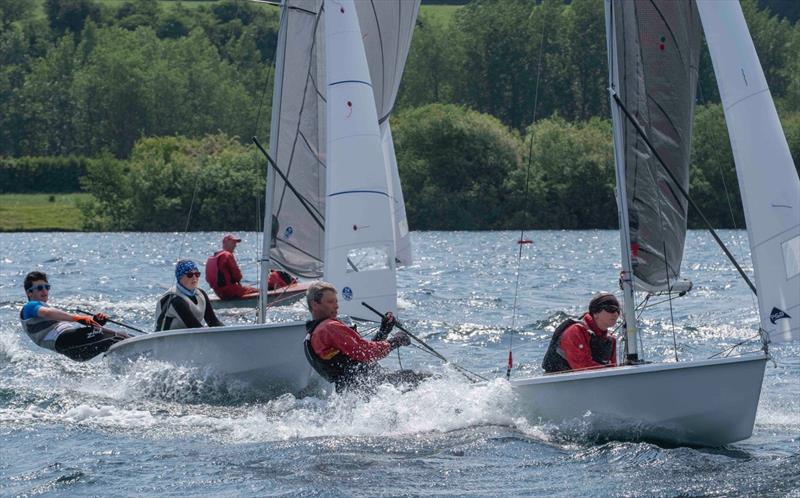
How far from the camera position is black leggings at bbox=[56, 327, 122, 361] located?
13.7 m

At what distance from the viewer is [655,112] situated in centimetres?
1139

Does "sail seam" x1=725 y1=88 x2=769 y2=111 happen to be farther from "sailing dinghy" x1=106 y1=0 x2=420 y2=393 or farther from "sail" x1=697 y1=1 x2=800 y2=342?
"sailing dinghy" x1=106 y1=0 x2=420 y2=393

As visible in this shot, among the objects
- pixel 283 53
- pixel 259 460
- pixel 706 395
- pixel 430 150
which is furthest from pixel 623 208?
pixel 430 150

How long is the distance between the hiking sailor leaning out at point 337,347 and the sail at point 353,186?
1.70 meters

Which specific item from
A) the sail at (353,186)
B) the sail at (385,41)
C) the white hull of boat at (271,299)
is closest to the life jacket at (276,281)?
the white hull of boat at (271,299)

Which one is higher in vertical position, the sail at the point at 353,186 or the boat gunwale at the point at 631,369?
the sail at the point at 353,186

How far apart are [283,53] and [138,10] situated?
110 metres

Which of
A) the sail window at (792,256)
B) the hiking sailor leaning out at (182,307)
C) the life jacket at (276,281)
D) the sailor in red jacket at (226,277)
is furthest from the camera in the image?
the life jacket at (276,281)

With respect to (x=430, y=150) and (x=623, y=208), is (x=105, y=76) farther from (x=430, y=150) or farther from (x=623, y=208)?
(x=623, y=208)

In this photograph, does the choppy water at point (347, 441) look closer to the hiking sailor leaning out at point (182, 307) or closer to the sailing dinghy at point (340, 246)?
the sailing dinghy at point (340, 246)

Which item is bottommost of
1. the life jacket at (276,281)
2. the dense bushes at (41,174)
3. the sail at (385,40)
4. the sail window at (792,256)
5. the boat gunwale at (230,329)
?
the boat gunwale at (230,329)

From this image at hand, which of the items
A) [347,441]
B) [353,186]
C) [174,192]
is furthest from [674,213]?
[174,192]

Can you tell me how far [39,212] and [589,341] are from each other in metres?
57.6

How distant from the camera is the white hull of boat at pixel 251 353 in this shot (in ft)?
41.2
